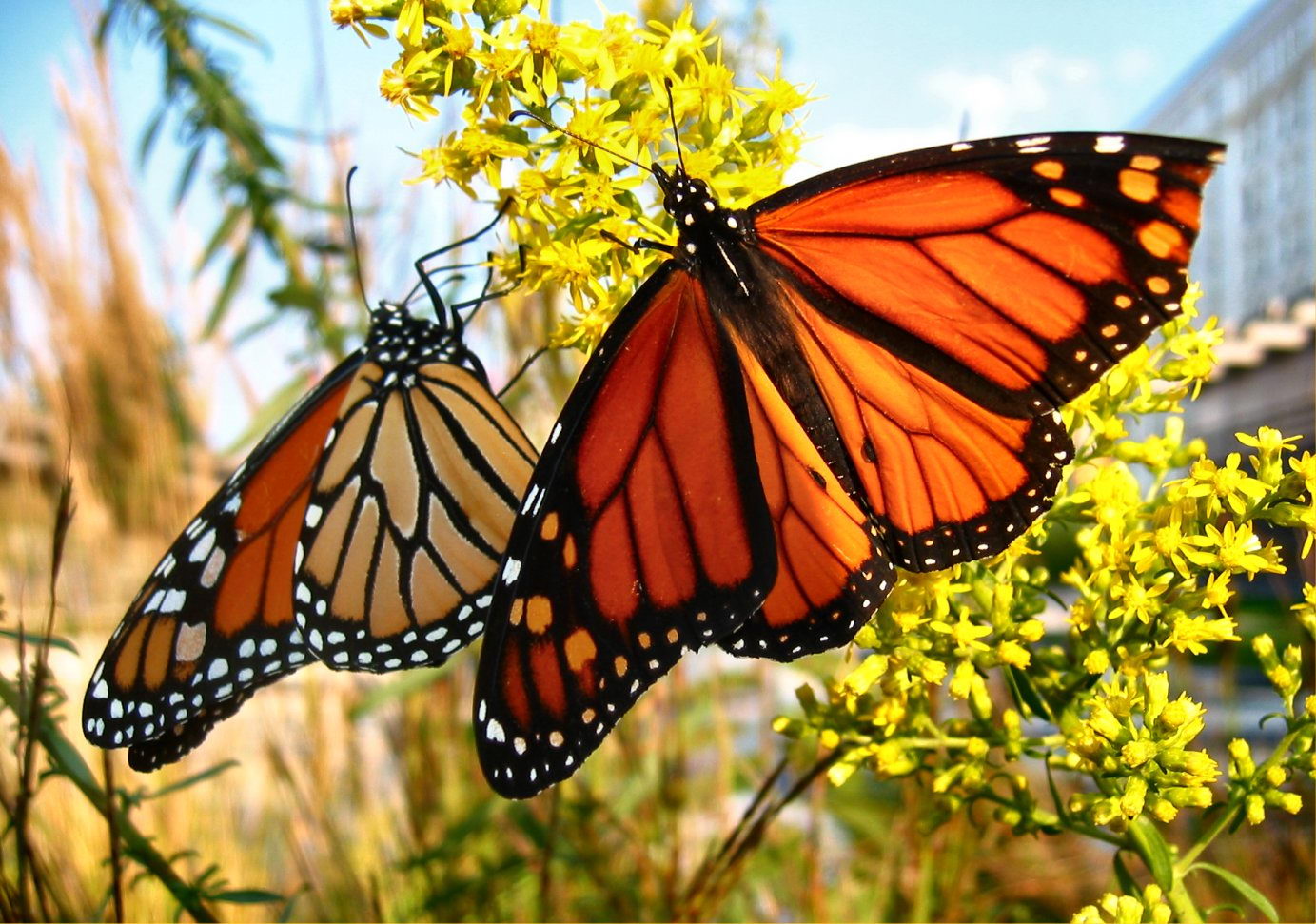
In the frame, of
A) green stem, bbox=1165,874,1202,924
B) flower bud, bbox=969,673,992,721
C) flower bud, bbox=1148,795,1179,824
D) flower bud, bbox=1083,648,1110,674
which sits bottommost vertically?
green stem, bbox=1165,874,1202,924

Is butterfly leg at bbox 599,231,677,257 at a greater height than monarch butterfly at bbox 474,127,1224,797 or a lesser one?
greater

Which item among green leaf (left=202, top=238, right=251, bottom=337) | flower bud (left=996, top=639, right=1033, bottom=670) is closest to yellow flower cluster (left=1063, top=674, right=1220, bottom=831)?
flower bud (left=996, top=639, right=1033, bottom=670)

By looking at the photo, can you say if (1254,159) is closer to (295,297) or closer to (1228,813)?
(295,297)

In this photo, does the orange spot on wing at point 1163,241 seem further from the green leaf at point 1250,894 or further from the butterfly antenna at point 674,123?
the green leaf at point 1250,894

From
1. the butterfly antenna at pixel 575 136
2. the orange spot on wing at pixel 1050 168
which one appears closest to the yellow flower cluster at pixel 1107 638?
the orange spot on wing at pixel 1050 168

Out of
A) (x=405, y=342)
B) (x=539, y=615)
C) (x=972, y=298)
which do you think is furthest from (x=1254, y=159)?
(x=539, y=615)

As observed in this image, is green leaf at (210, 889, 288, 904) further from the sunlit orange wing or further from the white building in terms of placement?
the white building

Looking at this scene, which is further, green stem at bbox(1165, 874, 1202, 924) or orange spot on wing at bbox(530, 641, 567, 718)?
orange spot on wing at bbox(530, 641, 567, 718)
